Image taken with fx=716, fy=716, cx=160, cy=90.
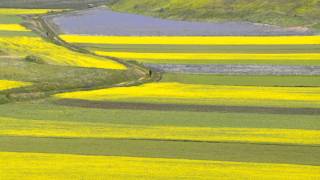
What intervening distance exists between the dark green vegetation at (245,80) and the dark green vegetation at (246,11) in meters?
32.2

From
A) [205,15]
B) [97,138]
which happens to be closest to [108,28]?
[205,15]

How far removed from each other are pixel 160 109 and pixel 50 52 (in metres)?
24.8

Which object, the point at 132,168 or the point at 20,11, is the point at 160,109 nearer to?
the point at 132,168

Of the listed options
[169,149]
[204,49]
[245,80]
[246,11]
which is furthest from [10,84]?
[246,11]

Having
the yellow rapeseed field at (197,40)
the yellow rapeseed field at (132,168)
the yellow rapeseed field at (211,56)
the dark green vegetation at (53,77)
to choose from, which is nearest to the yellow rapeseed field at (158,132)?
the yellow rapeseed field at (132,168)

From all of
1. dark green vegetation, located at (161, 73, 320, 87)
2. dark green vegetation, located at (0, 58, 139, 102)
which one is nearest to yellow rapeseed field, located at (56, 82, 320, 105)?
dark green vegetation, located at (161, 73, 320, 87)

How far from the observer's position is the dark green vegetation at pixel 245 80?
4488 cm

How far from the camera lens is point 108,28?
8200 cm

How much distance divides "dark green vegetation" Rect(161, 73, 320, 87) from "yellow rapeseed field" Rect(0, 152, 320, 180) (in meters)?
20.4

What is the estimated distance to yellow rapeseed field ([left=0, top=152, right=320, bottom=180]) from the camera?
23.1 m

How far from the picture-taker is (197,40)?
7000 cm

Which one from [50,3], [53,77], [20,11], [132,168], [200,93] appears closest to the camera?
[132,168]

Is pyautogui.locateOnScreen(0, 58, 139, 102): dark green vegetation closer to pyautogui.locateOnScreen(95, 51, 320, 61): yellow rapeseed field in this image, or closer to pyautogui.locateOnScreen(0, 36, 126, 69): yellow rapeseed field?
pyautogui.locateOnScreen(0, 36, 126, 69): yellow rapeseed field

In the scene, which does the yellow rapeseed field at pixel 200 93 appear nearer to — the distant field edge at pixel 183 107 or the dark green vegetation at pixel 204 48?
the distant field edge at pixel 183 107
